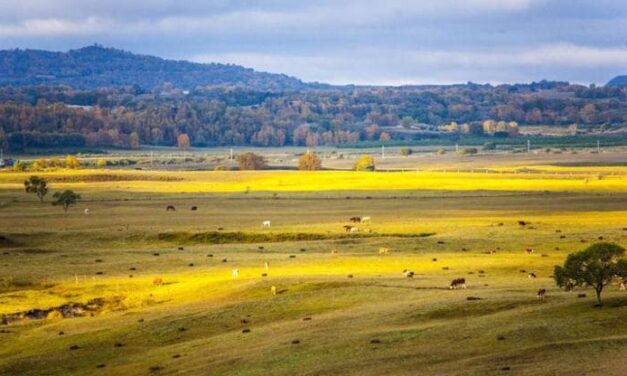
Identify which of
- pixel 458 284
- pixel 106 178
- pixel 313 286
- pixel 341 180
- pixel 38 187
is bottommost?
pixel 106 178

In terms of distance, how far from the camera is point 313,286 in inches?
2470

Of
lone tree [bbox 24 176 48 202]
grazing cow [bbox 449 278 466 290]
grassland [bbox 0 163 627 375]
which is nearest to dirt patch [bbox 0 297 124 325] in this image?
grassland [bbox 0 163 627 375]

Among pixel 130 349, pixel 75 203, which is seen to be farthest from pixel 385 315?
pixel 75 203

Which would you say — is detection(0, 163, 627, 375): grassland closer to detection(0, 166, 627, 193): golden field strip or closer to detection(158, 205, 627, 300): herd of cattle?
detection(158, 205, 627, 300): herd of cattle

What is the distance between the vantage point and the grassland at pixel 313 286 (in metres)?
43.7

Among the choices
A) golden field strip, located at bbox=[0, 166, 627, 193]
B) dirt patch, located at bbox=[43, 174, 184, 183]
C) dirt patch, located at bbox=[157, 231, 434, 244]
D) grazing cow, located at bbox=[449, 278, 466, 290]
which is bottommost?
dirt patch, located at bbox=[43, 174, 184, 183]

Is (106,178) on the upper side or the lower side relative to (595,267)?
lower

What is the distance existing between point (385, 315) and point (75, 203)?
87.1m

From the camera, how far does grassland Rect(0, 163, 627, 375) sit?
43656mm

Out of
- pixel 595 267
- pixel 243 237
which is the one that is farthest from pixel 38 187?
pixel 595 267

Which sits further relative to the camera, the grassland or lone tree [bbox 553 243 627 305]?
lone tree [bbox 553 243 627 305]

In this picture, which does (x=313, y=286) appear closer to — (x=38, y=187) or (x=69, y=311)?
(x=69, y=311)

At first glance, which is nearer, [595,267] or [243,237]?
[595,267]

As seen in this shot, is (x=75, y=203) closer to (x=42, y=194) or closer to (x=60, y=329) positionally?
(x=42, y=194)
